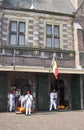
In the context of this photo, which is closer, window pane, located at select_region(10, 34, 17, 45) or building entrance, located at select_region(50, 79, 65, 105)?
window pane, located at select_region(10, 34, 17, 45)

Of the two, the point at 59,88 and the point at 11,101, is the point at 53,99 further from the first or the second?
the point at 11,101

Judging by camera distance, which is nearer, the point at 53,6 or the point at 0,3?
the point at 0,3

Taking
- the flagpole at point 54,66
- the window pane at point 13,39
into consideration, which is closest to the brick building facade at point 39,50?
the window pane at point 13,39

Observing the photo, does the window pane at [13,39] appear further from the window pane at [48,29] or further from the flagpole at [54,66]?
the flagpole at [54,66]

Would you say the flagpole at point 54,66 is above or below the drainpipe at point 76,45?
below

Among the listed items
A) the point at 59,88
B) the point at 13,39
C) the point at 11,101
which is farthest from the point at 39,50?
the point at 11,101

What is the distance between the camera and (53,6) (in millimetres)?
20922

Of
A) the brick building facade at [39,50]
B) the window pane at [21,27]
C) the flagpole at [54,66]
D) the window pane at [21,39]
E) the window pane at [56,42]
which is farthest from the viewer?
the window pane at [56,42]

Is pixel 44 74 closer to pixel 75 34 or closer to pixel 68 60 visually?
pixel 68 60

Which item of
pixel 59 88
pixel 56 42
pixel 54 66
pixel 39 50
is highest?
pixel 56 42

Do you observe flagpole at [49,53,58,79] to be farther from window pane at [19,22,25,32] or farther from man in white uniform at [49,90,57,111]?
window pane at [19,22,25,32]

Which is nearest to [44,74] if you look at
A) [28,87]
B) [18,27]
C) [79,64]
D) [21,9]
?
[28,87]

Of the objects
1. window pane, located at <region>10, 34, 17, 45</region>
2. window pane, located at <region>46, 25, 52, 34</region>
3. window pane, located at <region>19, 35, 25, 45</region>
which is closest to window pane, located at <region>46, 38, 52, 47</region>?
window pane, located at <region>46, 25, 52, 34</region>

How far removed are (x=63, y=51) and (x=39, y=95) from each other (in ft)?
12.5
